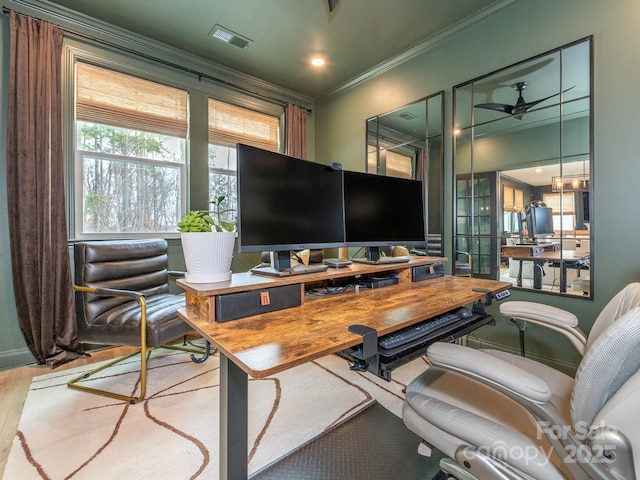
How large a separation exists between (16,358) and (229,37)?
3.18m

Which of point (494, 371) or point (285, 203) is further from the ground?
point (285, 203)

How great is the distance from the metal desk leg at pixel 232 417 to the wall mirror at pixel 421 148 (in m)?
2.37

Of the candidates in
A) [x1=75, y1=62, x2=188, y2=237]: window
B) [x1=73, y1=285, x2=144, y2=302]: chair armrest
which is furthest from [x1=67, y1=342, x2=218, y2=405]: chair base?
[x1=75, y1=62, x2=188, y2=237]: window

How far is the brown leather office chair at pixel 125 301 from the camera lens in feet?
6.14

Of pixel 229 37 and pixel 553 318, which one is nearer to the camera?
pixel 553 318

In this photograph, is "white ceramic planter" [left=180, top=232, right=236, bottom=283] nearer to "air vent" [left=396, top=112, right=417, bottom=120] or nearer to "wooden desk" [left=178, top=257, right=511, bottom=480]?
"wooden desk" [left=178, top=257, right=511, bottom=480]

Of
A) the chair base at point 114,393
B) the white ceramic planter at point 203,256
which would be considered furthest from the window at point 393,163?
the chair base at point 114,393

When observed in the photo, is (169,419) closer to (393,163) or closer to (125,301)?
(125,301)

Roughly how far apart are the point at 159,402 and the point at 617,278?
2.95 metres

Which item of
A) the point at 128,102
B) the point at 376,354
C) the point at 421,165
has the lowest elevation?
the point at 376,354

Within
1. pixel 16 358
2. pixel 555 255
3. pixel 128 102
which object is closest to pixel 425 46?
pixel 555 255

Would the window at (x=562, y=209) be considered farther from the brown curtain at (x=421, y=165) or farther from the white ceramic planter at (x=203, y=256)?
the white ceramic planter at (x=203, y=256)

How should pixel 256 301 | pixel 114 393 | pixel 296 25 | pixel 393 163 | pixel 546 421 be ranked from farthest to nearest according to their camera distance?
pixel 393 163 < pixel 296 25 < pixel 114 393 < pixel 256 301 < pixel 546 421

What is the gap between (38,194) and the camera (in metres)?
2.28
